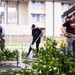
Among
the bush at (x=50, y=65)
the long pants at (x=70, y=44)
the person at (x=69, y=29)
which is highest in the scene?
the person at (x=69, y=29)

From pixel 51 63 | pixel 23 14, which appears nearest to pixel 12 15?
pixel 23 14

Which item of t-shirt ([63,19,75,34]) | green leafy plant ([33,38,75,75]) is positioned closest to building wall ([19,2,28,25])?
t-shirt ([63,19,75,34])

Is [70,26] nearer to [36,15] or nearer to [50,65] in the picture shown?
[50,65]

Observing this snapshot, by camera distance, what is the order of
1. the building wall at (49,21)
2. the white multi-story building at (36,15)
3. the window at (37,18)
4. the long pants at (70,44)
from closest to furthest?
the long pants at (70,44) → the white multi-story building at (36,15) → the building wall at (49,21) → the window at (37,18)

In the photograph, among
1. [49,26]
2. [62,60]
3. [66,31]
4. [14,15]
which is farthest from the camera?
[14,15]

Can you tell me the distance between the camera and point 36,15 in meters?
47.2

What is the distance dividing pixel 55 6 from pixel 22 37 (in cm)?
840

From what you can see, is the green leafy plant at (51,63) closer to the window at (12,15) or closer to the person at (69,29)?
the person at (69,29)

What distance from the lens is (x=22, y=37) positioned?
138ft

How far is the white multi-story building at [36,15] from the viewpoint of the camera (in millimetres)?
45062

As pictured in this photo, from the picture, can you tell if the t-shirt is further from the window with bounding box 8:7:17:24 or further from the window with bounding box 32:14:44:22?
the window with bounding box 8:7:17:24

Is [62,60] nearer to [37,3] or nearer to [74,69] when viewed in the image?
[74,69]

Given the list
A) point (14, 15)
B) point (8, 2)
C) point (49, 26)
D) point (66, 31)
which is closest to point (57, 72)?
point (66, 31)

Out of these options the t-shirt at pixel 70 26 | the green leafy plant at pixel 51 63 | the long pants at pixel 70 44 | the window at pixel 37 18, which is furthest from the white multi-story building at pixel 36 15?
the green leafy plant at pixel 51 63
